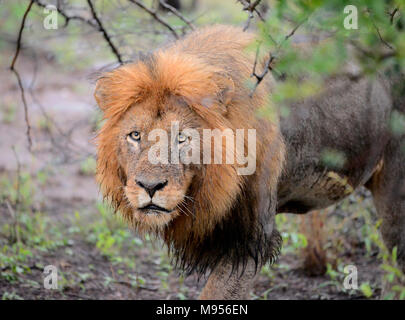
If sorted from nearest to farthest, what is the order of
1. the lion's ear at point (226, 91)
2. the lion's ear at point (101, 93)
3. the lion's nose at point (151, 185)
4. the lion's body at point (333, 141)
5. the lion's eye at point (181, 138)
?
the lion's nose at point (151, 185)
the lion's eye at point (181, 138)
the lion's ear at point (226, 91)
the lion's ear at point (101, 93)
the lion's body at point (333, 141)

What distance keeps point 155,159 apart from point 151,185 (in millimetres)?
144

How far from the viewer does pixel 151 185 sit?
2.97m

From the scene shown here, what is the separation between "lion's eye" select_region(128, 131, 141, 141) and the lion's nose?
28 centimetres

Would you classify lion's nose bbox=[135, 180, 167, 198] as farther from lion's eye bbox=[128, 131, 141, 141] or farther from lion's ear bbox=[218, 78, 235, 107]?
lion's ear bbox=[218, 78, 235, 107]

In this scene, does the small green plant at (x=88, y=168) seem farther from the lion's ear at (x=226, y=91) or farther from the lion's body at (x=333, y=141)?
the lion's ear at (x=226, y=91)

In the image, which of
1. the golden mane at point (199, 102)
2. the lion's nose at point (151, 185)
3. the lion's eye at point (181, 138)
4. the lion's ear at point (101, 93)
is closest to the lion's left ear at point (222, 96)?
the golden mane at point (199, 102)

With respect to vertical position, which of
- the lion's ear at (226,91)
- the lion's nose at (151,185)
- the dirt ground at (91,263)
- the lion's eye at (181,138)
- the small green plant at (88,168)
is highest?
the lion's ear at (226,91)

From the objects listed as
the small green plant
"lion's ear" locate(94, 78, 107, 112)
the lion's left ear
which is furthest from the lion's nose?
the small green plant

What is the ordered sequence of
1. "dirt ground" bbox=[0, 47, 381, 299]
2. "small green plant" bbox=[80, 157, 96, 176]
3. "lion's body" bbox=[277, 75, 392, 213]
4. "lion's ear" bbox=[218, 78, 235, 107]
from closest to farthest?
"lion's ear" bbox=[218, 78, 235, 107]
"lion's body" bbox=[277, 75, 392, 213]
"dirt ground" bbox=[0, 47, 381, 299]
"small green plant" bbox=[80, 157, 96, 176]

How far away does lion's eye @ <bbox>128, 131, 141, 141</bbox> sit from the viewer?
3180 mm

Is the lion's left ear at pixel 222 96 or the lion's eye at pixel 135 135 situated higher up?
the lion's left ear at pixel 222 96

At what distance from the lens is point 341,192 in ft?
13.9

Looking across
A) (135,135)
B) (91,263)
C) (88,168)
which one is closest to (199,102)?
(135,135)

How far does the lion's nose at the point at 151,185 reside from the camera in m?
2.97
